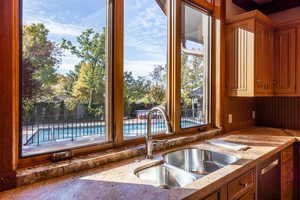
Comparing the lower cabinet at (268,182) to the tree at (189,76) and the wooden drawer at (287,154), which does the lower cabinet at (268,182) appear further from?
the tree at (189,76)

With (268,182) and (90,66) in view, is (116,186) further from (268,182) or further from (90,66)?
(268,182)

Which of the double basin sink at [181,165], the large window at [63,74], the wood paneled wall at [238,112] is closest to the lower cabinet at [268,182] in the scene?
the double basin sink at [181,165]

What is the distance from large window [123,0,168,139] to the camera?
5.37ft

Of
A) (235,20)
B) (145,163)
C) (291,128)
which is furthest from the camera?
(291,128)

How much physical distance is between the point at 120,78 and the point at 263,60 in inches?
70.1

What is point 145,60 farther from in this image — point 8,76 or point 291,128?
point 291,128

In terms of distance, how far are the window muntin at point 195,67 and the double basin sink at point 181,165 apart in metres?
0.41

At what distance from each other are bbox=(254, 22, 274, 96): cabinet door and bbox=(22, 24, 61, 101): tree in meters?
2.00

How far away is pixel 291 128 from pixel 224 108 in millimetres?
1102

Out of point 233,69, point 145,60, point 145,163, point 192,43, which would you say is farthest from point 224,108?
point 145,163

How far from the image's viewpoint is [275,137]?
2176 millimetres

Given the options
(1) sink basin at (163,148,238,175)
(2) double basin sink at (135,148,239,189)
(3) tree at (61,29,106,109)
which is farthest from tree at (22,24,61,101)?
(1) sink basin at (163,148,238,175)

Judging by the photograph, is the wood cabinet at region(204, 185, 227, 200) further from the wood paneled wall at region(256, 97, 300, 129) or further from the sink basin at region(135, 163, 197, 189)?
the wood paneled wall at region(256, 97, 300, 129)

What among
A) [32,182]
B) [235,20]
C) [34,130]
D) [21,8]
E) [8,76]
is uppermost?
[235,20]
